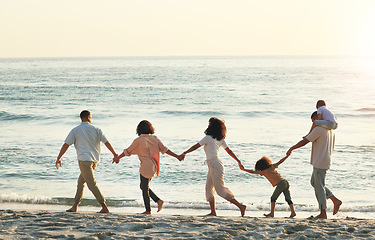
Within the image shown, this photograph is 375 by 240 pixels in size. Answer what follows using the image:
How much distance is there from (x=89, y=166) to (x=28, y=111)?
907 inches

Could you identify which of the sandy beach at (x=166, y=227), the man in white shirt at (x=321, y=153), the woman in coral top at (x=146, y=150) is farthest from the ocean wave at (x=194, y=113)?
the sandy beach at (x=166, y=227)

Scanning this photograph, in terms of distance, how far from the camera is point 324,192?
7.29m

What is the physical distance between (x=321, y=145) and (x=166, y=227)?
250 centimetres

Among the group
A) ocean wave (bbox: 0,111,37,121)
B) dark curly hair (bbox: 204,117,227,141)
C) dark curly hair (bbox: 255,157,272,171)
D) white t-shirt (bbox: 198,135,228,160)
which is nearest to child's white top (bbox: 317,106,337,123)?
dark curly hair (bbox: 255,157,272,171)

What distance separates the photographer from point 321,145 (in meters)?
7.14

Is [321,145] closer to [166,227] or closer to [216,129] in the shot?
[216,129]

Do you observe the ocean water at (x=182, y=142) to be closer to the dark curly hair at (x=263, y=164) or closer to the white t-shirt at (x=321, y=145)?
the dark curly hair at (x=263, y=164)

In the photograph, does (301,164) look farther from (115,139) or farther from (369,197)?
(115,139)

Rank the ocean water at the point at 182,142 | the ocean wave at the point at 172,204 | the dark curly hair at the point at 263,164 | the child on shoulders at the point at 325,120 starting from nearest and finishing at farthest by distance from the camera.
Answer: the child on shoulders at the point at 325,120 → the dark curly hair at the point at 263,164 → the ocean wave at the point at 172,204 → the ocean water at the point at 182,142

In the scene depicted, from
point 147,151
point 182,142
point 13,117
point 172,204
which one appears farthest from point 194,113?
point 147,151

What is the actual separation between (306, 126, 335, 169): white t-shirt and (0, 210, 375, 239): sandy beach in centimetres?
82

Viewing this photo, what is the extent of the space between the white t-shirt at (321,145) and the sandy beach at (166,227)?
82 cm

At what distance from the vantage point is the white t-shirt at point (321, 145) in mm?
7102

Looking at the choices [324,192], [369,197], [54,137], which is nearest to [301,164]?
[369,197]
